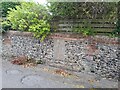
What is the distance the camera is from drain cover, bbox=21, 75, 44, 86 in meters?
6.53

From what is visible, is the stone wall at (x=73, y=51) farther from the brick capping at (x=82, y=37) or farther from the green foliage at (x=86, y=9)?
the green foliage at (x=86, y=9)

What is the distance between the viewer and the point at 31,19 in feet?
29.0

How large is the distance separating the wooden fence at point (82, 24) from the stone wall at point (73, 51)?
0.37 m

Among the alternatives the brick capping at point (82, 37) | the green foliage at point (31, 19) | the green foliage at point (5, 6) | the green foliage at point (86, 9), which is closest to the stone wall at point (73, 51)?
the brick capping at point (82, 37)

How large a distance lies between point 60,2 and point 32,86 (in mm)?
3448

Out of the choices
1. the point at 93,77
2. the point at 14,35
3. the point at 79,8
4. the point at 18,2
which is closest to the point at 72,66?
the point at 93,77

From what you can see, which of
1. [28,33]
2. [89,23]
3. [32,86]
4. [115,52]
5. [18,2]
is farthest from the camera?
[18,2]

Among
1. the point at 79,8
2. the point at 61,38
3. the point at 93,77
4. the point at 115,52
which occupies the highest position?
the point at 79,8

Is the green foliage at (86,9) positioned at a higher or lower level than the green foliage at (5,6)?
lower

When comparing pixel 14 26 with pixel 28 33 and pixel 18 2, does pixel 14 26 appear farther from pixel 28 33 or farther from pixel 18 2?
pixel 18 2

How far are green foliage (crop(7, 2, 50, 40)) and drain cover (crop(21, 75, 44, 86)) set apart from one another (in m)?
1.89

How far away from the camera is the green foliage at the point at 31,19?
8424mm

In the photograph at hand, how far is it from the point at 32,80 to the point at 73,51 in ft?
6.67

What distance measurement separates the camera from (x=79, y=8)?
7844 millimetres
